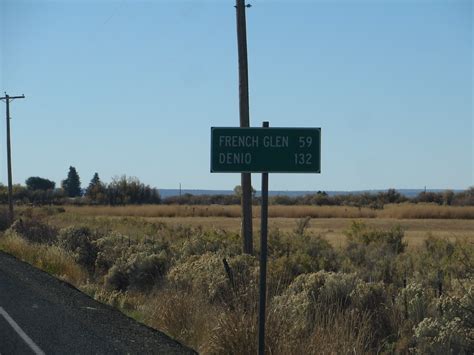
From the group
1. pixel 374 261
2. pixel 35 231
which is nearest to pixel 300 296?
pixel 374 261

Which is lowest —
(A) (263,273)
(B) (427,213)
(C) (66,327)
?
(C) (66,327)

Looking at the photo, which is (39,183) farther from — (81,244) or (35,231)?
(81,244)

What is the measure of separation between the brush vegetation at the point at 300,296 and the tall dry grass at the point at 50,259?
113 mm

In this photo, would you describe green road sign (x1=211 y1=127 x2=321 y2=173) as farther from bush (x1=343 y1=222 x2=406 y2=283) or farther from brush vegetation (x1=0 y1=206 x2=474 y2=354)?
bush (x1=343 y1=222 x2=406 y2=283)

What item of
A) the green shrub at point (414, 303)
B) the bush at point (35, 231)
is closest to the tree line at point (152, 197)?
the bush at point (35, 231)

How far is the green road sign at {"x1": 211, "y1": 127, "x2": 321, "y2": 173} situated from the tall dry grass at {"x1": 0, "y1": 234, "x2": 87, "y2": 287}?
11.6 m

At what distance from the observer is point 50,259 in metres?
23.8

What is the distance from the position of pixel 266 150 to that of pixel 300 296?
4033 mm

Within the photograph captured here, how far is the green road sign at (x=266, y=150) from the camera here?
8672 mm

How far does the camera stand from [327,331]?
9367 millimetres

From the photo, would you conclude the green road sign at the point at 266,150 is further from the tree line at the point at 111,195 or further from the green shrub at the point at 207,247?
the tree line at the point at 111,195

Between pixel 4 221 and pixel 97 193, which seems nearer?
pixel 4 221

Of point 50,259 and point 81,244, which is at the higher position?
point 81,244

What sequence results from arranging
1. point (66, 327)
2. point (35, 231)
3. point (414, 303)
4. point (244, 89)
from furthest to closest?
point (35, 231), point (244, 89), point (66, 327), point (414, 303)
